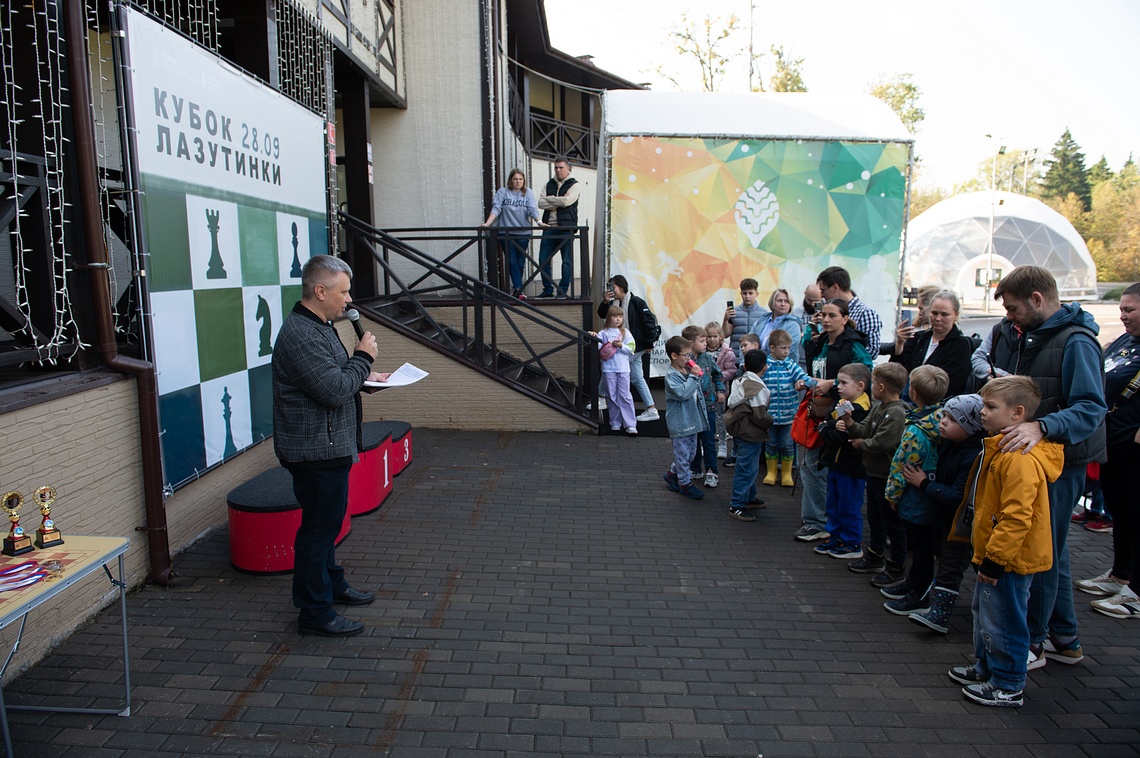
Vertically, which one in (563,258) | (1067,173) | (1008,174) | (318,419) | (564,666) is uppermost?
(1067,173)

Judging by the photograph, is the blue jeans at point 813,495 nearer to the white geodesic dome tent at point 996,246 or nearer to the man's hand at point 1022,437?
the man's hand at point 1022,437

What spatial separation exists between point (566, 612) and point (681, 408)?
2527 millimetres

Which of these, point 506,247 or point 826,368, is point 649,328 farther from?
point 826,368

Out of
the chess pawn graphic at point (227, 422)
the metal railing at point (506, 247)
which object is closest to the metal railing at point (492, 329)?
the metal railing at point (506, 247)

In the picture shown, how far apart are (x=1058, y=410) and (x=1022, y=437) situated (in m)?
0.53

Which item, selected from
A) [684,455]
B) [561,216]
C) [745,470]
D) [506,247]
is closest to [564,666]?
[745,470]

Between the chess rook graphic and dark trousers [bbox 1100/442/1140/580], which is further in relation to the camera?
the chess rook graphic

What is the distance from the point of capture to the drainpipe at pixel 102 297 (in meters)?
4.05

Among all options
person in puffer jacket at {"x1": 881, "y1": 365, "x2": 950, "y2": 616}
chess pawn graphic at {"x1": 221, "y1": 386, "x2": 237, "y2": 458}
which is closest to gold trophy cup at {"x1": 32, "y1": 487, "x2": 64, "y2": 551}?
chess pawn graphic at {"x1": 221, "y1": 386, "x2": 237, "y2": 458}

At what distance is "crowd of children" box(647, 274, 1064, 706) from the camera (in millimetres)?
3291

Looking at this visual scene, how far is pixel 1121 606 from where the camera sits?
4352mm

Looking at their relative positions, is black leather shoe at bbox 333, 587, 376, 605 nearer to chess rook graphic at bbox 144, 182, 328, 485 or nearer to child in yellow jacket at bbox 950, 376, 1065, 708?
chess rook graphic at bbox 144, 182, 328, 485

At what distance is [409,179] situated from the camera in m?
11.7

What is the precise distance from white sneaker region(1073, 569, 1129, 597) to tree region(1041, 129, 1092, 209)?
8529 centimetres
